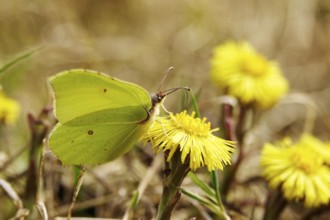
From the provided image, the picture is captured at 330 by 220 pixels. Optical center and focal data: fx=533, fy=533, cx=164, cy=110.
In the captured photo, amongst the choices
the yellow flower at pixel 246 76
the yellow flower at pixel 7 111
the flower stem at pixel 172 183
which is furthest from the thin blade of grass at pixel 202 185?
the yellow flower at pixel 7 111

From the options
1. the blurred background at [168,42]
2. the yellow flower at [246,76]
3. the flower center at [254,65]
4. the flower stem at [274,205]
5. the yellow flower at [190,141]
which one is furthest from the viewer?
the blurred background at [168,42]

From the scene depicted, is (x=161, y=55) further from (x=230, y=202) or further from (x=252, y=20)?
(x=230, y=202)

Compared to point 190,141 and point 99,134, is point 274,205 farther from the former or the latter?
point 99,134

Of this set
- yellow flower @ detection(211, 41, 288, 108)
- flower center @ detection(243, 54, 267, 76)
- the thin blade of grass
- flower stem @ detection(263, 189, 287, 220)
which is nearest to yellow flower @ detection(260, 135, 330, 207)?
flower stem @ detection(263, 189, 287, 220)

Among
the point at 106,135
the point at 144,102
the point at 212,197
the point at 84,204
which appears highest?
the point at 144,102

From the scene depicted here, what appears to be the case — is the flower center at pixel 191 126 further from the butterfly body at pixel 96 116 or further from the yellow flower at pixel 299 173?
the yellow flower at pixel 299 173

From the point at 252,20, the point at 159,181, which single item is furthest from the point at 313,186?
the point at 252,20
